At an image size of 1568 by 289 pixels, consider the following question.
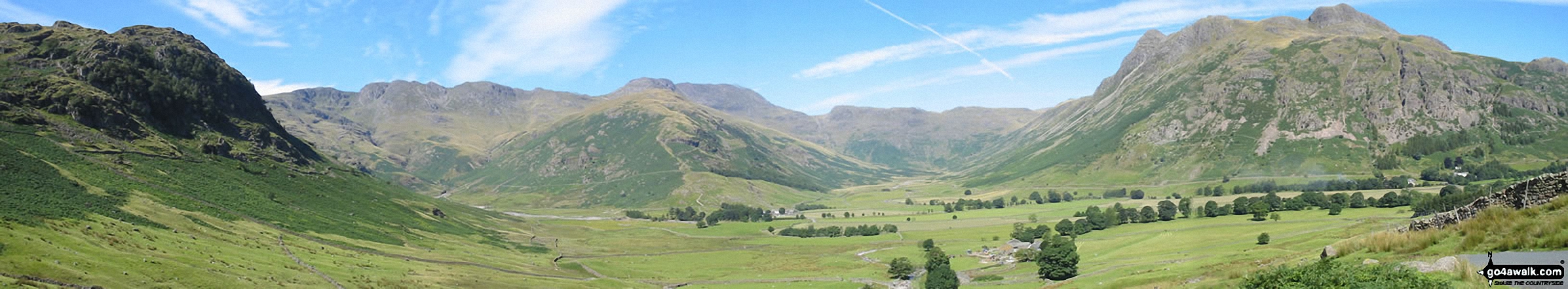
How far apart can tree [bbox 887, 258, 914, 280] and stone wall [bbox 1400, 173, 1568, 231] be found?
369 feet

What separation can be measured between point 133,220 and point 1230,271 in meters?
153

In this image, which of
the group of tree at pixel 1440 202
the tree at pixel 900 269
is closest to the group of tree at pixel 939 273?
the tree at pixel 900 269

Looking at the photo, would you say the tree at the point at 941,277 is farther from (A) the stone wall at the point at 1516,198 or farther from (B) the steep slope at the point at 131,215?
(B) the steep slope at the point at 131,215

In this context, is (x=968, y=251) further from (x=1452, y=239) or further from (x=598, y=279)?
(x=1452, y=239)

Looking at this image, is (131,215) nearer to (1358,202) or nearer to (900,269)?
(900,269)

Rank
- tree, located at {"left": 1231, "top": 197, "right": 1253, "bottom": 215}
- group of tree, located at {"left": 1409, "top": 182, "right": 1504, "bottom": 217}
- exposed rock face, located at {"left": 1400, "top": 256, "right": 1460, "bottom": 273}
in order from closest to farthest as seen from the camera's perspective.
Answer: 1. exposed rock face, located at {"left": 1400, "top": 256, "right": 1460, "bottom": 273}
2. group of tree, located at {"left": 1409, "top": 182, "right": 1504, "bottom": 217}
3. tree, located at {"left": 1231, "top": 197, "right": 1253, "bottom": 215}

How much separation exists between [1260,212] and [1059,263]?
249ft

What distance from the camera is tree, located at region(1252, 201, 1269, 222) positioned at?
516 feet

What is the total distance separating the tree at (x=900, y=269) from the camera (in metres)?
151

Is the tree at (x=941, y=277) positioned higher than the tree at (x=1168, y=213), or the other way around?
the tree at (x=1168, y=213)

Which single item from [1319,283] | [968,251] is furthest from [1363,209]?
[1319,283]

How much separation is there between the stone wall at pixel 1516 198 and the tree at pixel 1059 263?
69.9 metres

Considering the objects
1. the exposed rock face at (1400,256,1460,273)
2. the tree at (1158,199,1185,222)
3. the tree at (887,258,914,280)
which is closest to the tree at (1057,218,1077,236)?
the tree at (1158,199,1185,222)

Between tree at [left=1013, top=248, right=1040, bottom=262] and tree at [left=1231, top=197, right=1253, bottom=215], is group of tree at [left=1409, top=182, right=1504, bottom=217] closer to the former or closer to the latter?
tree at [left=1231, top=197, right=1253, bottom=215]
